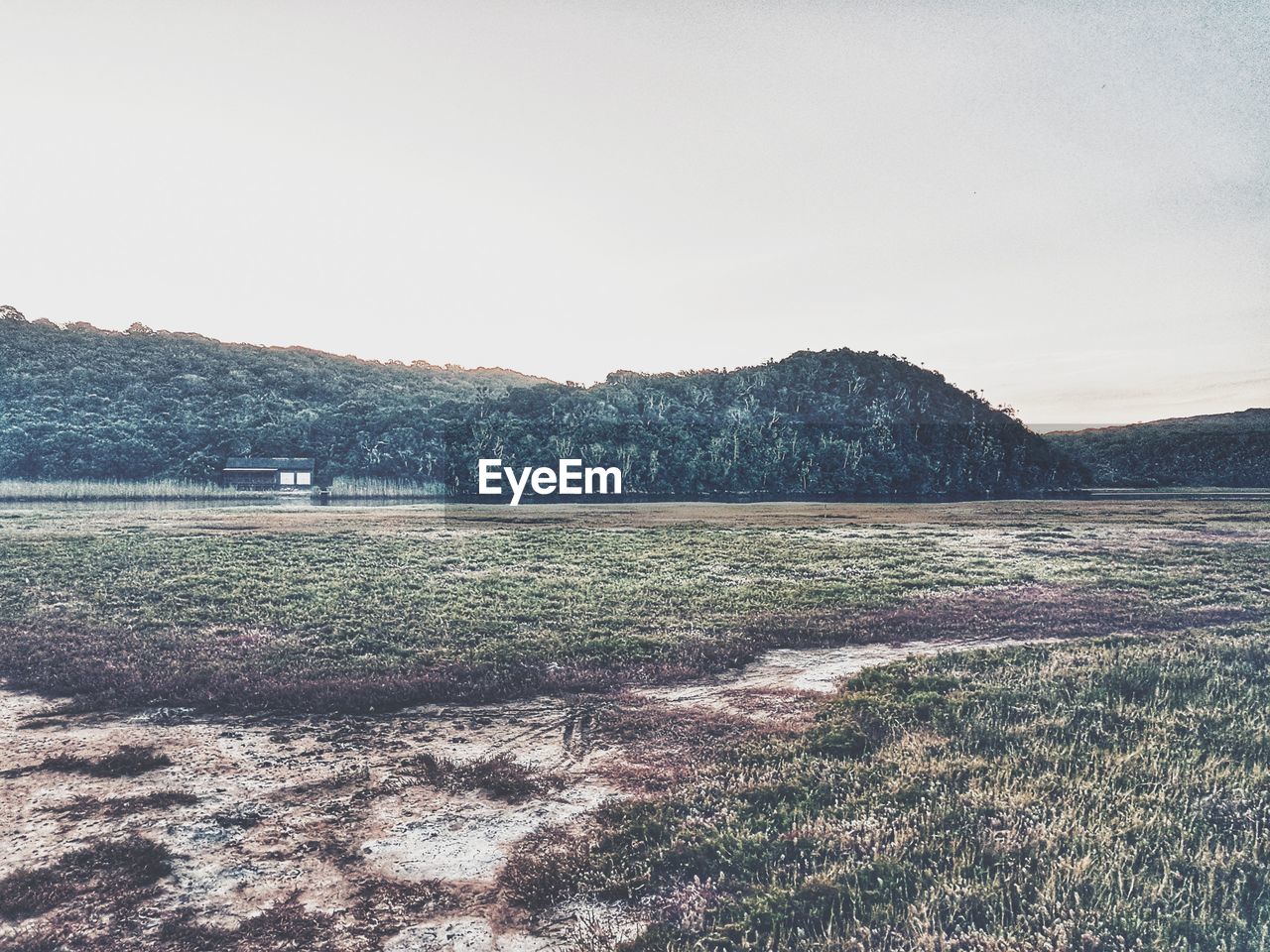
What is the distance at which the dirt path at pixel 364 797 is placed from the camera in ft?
18.0

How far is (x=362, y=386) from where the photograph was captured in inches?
3543

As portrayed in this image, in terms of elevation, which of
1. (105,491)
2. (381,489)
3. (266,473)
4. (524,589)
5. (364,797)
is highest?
(266,473)

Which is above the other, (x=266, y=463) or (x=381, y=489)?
(x=266, y=463)

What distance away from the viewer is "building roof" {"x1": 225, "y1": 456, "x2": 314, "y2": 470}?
5847 cm

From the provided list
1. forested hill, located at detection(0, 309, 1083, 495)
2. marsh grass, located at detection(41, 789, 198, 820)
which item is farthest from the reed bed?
marsh grass, located at detection(41, 789, 198, 820)

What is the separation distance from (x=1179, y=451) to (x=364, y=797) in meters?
36.7

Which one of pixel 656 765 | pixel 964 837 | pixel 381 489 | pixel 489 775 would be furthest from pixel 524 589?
pixel 381 489

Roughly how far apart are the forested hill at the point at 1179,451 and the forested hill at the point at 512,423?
1323 millimetres

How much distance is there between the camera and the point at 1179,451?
30.9 metres

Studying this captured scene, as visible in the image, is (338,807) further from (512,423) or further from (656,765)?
(512,423)

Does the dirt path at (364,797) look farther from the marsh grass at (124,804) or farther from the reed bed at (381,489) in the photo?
the reed bed at (381,489)

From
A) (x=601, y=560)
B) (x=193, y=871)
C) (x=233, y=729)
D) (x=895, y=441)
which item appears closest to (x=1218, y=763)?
(x=193, y=871)

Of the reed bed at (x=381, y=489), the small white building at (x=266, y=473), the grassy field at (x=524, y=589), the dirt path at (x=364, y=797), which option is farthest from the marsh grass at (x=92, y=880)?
the small white building at (x=266, y=473)

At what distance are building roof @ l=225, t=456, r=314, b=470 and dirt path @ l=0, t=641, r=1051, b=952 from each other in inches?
2054
